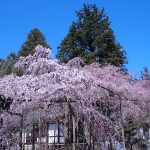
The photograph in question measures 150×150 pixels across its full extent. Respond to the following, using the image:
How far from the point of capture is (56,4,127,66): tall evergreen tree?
23.8 metres

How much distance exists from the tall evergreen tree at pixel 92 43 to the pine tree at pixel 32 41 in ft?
12.1

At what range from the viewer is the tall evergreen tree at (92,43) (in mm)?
23756

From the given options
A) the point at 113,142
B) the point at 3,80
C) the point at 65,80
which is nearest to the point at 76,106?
the point at 65,80

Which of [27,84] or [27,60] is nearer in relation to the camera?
[27,84]

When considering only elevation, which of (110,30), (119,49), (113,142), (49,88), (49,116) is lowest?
(113,142)

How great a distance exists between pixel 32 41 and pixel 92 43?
716cm

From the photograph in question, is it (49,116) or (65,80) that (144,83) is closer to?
(49,116)

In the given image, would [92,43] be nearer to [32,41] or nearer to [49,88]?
[32,41]

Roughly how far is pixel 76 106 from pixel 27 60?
2.53 metres

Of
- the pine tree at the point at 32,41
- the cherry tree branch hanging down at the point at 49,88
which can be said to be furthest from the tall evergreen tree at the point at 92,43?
the cherry tree branch hanging down at the point at 49,88

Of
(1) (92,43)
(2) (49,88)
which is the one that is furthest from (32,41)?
(2) (49,88)

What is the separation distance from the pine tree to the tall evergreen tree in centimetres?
370

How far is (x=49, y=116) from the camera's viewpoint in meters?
10.8

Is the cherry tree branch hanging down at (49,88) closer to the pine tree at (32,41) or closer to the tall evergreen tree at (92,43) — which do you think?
the tall evergreen tree at (92,43)
